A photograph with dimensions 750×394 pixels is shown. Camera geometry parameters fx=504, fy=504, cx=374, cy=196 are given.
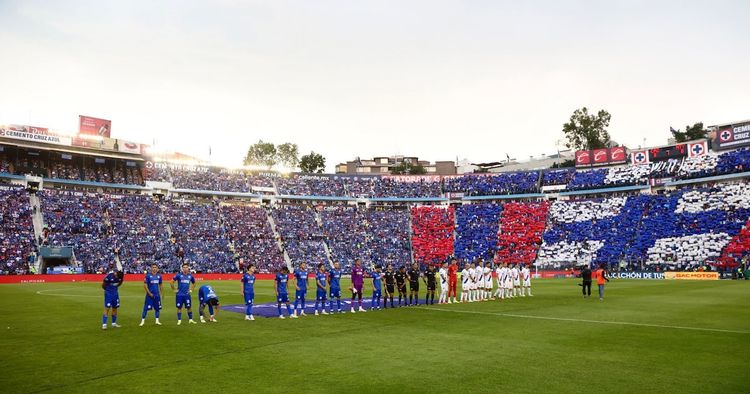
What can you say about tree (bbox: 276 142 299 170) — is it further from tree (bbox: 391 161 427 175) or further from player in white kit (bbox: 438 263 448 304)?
player in white kit (bbox: 438 263 448 304)

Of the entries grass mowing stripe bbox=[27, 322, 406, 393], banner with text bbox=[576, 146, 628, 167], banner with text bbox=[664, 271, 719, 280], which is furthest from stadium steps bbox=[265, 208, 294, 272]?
grass mowing stripe bbox=[27, 322, 406, 393]

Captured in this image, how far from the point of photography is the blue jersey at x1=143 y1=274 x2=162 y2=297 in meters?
19.5

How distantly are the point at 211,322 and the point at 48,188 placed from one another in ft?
193

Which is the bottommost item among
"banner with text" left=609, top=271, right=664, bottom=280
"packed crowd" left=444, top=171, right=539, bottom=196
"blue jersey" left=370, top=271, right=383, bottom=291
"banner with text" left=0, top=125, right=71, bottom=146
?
"banner with text" left=609, top=271, right=664, bottom=280

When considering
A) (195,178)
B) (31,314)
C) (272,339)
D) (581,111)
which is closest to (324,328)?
(272,339)

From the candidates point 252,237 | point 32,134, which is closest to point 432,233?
point 252,237

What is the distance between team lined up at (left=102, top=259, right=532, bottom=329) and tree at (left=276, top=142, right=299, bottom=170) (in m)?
89.9

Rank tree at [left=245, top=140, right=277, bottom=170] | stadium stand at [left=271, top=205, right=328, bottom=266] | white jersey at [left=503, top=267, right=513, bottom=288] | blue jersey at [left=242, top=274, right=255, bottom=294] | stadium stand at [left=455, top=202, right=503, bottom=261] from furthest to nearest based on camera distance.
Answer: tree at [left=245, top=140, right=277, bottom=170] < stadium stand at [left=455, top=202, right=503, bottom=261] < stadium stand at [left=271, top=205, right=328, bottom=266] < white jersey at [left=503, top=267, right=513, bottom=288] < blue jersey at [left=242, top=274, right=255, bottom=294]

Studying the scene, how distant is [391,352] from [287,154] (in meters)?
109

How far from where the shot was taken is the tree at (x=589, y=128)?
106 m

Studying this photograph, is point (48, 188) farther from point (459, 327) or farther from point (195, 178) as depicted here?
point (459, 327)

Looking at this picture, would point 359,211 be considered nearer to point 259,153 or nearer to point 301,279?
point 259,153

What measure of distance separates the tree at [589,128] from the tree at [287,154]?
61.9 metres

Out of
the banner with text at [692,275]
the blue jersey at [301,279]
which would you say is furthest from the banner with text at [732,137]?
the blue jersey at [301,279]
